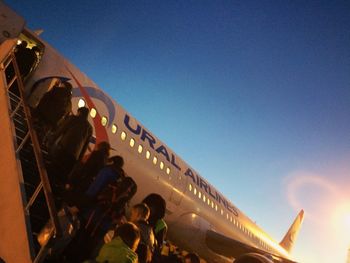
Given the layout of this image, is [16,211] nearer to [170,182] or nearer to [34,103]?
[34,103]

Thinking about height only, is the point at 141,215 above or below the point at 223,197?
below

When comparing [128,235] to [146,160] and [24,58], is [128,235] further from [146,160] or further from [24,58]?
[146,160]

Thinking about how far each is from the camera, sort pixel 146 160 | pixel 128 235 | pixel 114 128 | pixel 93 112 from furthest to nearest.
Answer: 1. pixel 146 160
2. pixel 114 128
3. pixel 93 112
4. pixel 128 235

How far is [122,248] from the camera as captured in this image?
350 cm

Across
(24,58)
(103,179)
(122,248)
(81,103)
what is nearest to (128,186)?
(103,179)

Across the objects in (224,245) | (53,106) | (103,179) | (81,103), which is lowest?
(103,179)

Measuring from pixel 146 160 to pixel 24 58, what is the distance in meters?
5.93

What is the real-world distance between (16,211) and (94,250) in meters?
1.59

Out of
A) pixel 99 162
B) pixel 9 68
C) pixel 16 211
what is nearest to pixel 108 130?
pixel 9 68

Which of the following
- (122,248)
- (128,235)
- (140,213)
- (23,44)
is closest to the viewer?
(122,248)

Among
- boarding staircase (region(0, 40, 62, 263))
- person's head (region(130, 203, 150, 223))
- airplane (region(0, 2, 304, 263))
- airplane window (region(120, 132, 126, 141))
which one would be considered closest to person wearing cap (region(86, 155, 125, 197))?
person's head (region(130, 203, 150, 223))

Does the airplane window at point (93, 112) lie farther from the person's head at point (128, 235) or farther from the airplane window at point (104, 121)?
the person's head at point (128, 235)

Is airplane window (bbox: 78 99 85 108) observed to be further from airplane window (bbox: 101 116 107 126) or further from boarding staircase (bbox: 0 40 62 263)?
boarding staircase (bbox: 0 40 62 263)

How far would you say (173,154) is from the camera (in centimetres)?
1508
